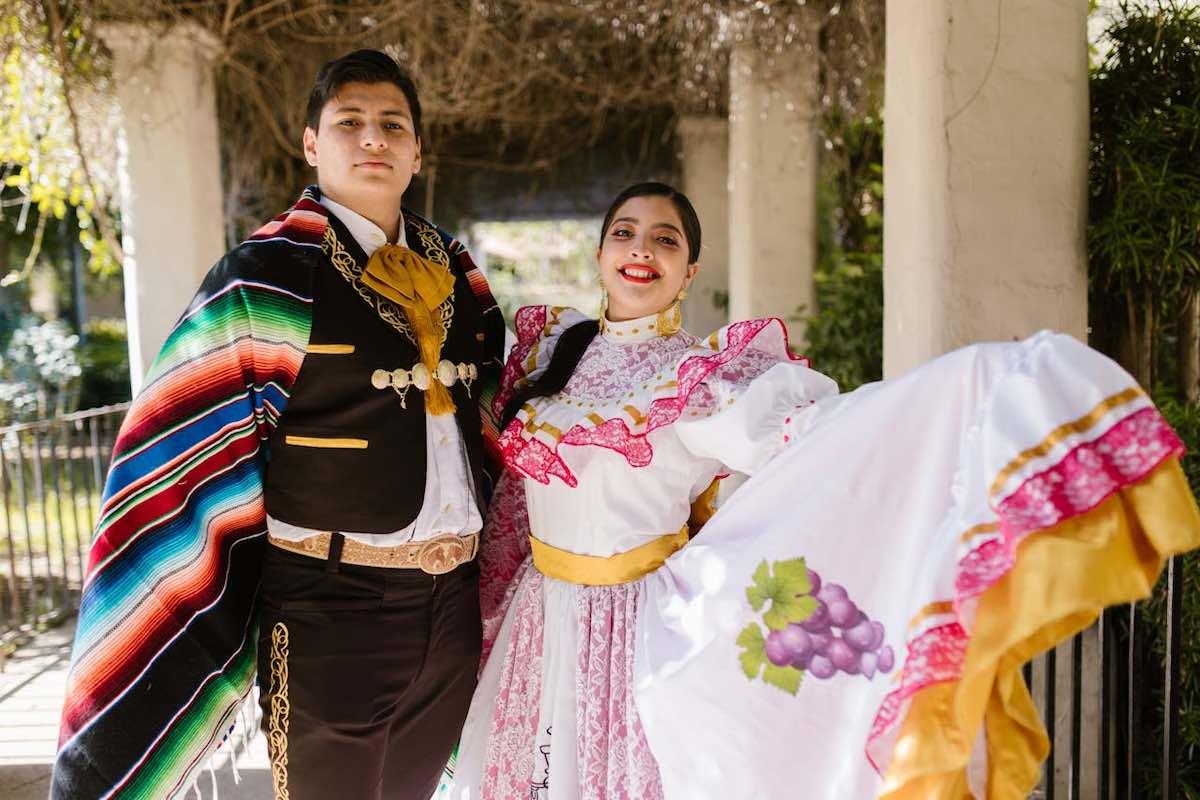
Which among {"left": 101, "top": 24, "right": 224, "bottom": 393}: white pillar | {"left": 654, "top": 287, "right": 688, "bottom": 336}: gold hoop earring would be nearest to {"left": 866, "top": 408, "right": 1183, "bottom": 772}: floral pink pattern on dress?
{"left": 654, "top": 287, "right": 688, "bottom": 336}: gold hoop earring

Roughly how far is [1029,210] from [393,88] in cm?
145

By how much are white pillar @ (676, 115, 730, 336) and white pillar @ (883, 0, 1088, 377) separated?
468cm

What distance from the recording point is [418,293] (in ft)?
5.98

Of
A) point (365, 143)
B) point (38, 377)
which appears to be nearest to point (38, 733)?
point (365, 143)

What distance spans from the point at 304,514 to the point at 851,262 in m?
4.26

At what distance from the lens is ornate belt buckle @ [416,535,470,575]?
1.79 m

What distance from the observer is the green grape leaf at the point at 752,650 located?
1.58 meters

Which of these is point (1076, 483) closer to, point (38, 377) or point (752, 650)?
point (752, 650)

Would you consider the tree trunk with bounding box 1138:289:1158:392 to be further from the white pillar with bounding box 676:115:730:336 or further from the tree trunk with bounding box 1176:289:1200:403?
the white pillar with bounding box 676:115:730:336

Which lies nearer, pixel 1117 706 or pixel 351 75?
pixel 351 75

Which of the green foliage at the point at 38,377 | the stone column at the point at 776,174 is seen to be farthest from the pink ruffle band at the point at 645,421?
the green foliage at the point at 38,377

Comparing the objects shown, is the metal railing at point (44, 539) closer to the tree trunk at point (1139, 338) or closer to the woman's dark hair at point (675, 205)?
the woman's dark hair at point (675, 205)

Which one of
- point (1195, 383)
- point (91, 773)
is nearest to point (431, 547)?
point (91, 773)

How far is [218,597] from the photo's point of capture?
1767mm
